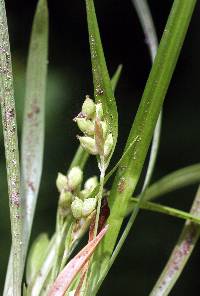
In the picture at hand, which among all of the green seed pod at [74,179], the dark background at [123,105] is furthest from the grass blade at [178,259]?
the dark background at [123,105]

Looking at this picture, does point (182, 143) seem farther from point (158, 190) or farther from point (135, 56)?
point (158, 190)

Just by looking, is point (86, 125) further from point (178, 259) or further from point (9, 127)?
point (178, 259)

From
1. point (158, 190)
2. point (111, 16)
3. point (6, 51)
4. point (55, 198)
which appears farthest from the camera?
point (111, 16)

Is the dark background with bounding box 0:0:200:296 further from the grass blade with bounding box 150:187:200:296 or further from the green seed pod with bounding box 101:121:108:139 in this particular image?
the green seed pod with bounding box 101:121:108:139

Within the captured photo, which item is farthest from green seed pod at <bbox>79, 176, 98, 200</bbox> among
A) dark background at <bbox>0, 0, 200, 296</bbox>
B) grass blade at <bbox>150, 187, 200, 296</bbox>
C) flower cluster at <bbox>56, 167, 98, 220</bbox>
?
dark background at <bbox>0, 0, 200, 296</bbox>

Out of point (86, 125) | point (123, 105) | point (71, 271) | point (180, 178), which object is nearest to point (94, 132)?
point (86, 125)

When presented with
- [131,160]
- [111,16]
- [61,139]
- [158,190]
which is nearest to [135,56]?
[111,16]
